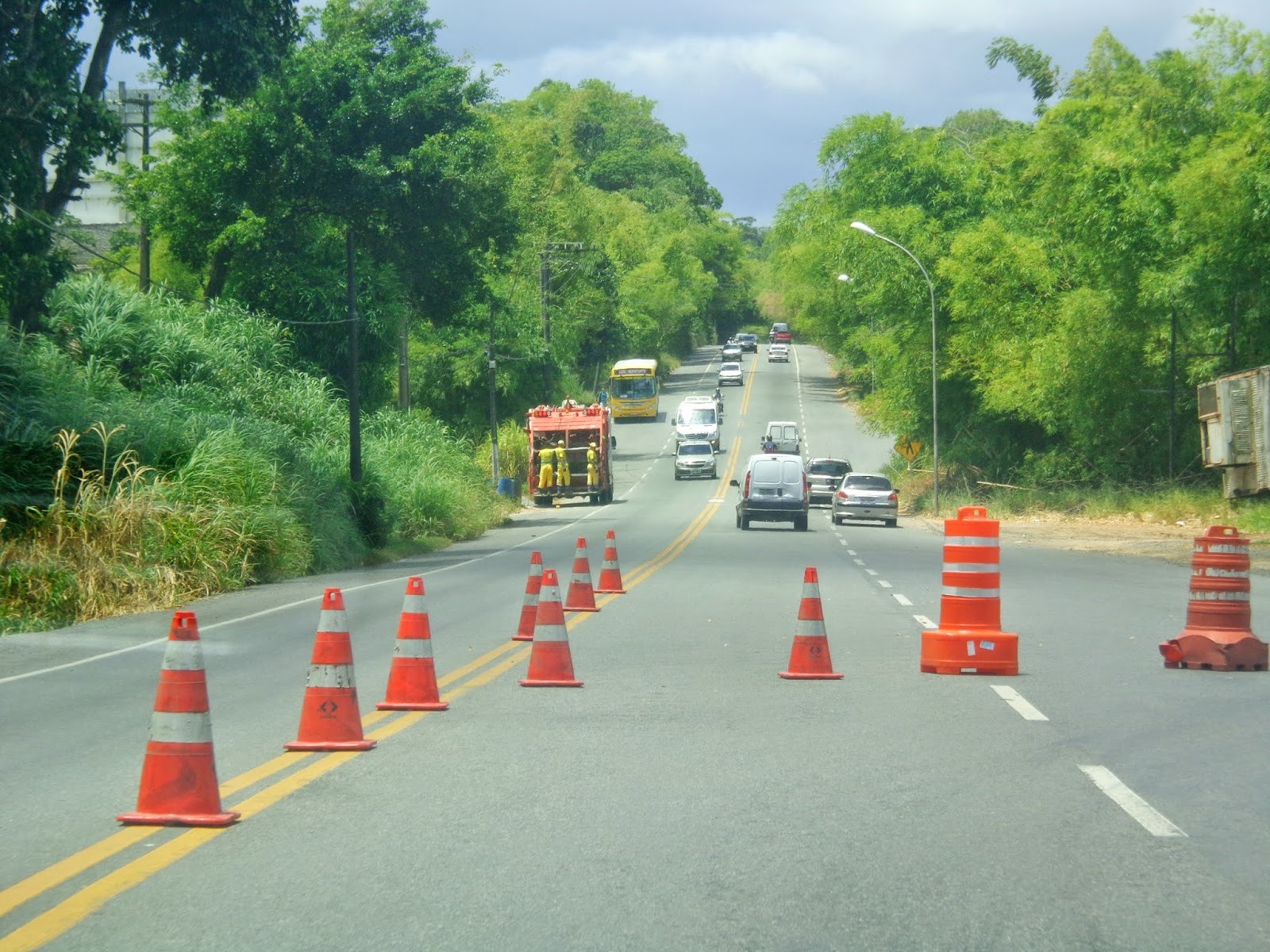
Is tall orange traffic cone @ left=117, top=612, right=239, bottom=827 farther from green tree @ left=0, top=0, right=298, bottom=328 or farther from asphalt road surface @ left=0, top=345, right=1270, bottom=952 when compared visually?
green tree @ left=0, top=0, right=298, bottom=328

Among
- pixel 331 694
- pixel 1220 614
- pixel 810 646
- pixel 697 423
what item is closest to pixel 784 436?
pixel 697 423

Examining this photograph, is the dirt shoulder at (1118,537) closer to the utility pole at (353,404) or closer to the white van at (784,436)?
the utility pole at (353,404)

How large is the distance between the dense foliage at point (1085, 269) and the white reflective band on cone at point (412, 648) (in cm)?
2629

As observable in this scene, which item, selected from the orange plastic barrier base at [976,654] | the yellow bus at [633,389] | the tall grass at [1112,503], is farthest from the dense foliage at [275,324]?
the tall grass at [1112,503]

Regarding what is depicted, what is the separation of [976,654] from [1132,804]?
470 centimetres

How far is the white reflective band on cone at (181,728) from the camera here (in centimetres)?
670

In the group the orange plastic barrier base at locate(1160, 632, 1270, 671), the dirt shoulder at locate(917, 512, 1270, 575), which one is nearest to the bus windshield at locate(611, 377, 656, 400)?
the dirt shoulder at locate(917, 512, 1270, 575)

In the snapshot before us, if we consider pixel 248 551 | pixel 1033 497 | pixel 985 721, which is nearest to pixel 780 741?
pixel 985 721

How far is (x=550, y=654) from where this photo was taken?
37.6 ft

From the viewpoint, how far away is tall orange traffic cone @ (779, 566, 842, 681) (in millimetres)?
11781

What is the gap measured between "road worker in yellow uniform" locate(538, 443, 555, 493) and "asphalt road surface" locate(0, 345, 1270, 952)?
39.8m

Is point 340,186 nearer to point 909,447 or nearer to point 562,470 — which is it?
point 562,470

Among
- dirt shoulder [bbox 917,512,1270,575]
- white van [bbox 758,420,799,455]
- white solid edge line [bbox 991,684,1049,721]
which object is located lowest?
dirt shoulder [bbox 917,512,1270,575]

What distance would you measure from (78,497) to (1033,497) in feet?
114
